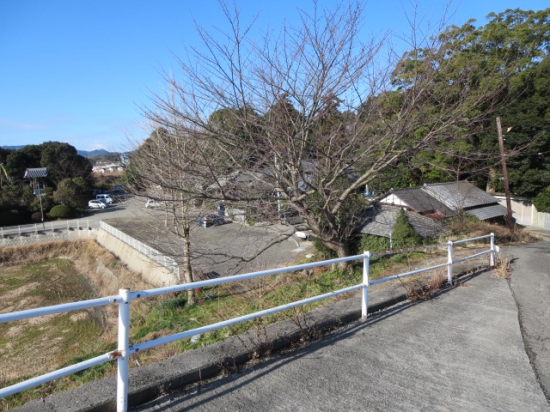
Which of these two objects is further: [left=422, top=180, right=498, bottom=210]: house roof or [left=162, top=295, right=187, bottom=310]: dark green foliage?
[left=422, top=180, right=498, bottom=210]: house roof

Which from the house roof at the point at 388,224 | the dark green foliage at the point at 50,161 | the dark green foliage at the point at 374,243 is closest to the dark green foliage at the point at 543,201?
the house roof at the point at 388,224

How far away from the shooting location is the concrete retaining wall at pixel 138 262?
655 inches

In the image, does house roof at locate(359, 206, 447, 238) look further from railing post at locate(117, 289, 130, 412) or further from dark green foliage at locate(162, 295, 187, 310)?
railing post at locate(117, 289, 130, 412)

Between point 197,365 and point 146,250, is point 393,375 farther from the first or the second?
point 146,250

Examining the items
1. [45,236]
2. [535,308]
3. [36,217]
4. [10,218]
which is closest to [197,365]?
[535,308]

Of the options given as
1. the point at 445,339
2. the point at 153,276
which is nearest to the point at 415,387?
the point at 445,339

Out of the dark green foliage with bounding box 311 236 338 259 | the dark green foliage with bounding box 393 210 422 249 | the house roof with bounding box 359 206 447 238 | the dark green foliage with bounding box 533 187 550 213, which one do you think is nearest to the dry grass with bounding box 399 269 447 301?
the dark green foliage with bounding box 311 236 338 259

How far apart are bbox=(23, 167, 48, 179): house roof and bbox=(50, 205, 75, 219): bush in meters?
7.82

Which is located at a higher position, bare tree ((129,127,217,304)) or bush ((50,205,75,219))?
bare tree ((129,127,217,304))

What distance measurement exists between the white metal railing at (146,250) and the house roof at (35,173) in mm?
18113

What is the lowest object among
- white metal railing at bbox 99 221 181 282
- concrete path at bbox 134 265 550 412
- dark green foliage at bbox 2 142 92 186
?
white metal railing at bbox 99 221 181 282

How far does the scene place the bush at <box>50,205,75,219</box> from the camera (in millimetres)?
37000

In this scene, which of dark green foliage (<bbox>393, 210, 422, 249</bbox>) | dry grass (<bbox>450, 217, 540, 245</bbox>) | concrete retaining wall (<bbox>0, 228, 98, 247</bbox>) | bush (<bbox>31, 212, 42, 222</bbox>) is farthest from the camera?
bush (<bbox>31, 212, 42, 222</bbox>)

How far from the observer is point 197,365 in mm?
3328
